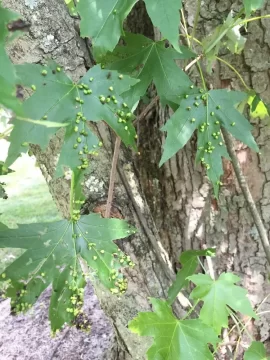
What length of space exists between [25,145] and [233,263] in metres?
0.85

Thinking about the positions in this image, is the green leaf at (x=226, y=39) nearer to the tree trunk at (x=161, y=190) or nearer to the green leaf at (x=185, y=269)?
the tree trunk at (x=161, y=190)

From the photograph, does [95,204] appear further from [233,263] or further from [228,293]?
[233,263]

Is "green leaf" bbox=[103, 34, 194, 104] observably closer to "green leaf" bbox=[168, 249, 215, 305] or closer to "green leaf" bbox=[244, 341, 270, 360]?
"green leaf" bbox=[168, 249, 215, 305]

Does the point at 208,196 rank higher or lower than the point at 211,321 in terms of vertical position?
higher

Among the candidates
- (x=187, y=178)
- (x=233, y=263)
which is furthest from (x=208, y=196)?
(x=233, y=263)

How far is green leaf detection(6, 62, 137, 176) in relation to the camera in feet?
2.68

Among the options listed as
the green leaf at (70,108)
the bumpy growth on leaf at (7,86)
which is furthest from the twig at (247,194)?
the bumpy growth on leaf at (7,86)

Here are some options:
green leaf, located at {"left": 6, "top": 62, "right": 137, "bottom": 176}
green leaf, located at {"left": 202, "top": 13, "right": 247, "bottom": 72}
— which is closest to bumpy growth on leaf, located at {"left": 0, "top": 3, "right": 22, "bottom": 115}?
green leaf, located at {"left": 6, "top": 62, "right": 137, "bottom": 176}

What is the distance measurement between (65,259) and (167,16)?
0.58 m

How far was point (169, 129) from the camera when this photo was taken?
1.01 m

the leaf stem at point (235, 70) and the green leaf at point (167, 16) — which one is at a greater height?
the leaf stem at point (235, 70)

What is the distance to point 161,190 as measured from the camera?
1.40 meters

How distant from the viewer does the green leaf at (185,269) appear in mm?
1197

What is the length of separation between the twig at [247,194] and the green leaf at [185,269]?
0.16 meters
